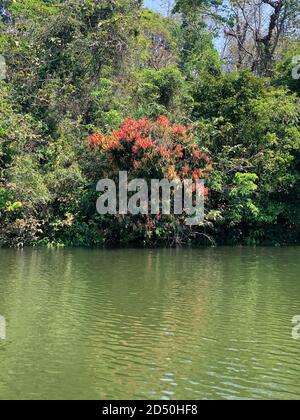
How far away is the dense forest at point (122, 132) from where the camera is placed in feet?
62.9

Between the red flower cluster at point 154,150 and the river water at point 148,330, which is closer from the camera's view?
the river water at point 148,330

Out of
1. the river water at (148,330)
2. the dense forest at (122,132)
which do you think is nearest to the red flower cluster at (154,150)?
the dense forest at (122,132)

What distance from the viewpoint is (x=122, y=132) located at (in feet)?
61.9

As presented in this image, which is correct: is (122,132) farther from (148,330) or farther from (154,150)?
(148,330)

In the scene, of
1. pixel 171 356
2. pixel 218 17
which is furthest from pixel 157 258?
pixel 218 17

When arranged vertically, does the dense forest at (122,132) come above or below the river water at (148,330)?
above

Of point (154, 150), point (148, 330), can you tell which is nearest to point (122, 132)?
point (154, 150)

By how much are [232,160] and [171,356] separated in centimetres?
1407

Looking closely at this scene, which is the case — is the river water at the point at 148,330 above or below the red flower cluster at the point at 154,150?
below

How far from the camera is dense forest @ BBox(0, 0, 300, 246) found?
755 inches

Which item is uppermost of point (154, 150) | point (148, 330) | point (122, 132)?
point (122, 132)

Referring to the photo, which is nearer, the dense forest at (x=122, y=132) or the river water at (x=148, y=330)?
the river water at (x=148, y=330)

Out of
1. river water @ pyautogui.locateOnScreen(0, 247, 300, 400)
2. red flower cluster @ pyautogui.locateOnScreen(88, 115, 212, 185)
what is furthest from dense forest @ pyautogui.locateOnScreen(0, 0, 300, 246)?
river water @ pyautogui.locateOnScreen(0, 247, 300, 400)

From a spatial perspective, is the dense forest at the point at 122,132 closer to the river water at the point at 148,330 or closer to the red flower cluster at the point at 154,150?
the red flower cluster at the point at 154,150
